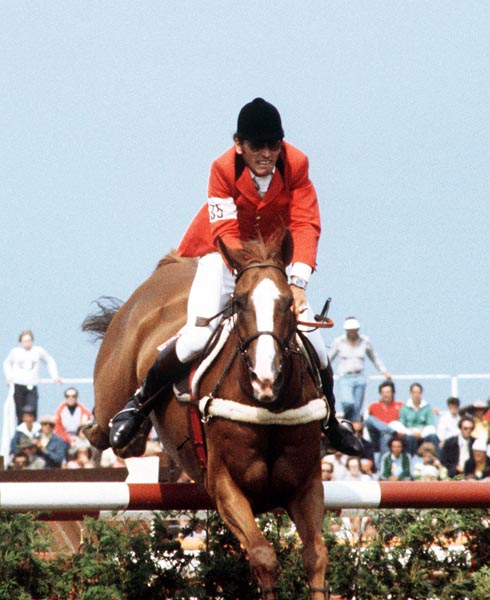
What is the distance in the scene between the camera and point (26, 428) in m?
14.5

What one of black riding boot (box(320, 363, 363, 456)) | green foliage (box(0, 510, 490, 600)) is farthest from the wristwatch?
green foliage (box(0, 510, 490, 600))

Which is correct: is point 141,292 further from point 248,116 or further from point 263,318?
point 263,318

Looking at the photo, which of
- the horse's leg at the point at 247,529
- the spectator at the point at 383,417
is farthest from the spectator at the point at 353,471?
the horse's leg at the point at 247,529

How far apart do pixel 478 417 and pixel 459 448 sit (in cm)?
40

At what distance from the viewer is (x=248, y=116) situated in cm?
590

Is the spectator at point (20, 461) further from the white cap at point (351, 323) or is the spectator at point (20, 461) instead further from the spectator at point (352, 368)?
the white cap at point (351, 323)

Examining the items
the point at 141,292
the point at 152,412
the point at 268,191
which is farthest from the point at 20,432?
the point at 268,191

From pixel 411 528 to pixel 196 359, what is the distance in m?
1.46

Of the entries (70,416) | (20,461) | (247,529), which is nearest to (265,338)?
(247,529)

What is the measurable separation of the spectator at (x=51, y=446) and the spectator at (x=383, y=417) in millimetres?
3371

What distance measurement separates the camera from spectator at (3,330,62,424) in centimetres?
1472

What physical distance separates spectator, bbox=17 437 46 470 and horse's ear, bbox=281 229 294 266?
8.58 meters

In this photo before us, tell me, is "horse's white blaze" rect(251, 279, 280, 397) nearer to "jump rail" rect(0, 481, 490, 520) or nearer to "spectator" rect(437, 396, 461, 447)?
"jump rail" rect(0, 481, 490, 520)

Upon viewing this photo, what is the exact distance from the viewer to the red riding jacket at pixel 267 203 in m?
5.96
